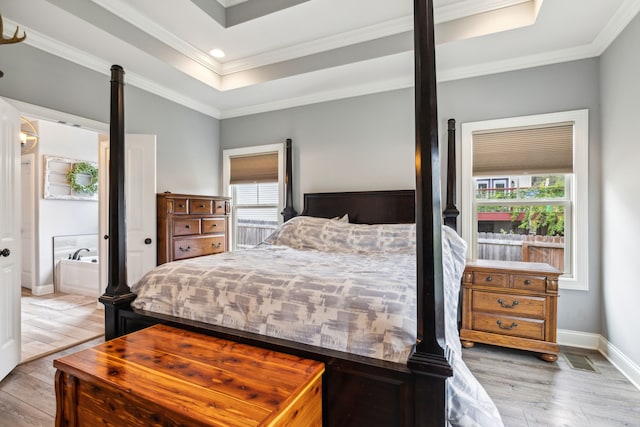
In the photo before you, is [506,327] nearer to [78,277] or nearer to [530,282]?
[530,282]

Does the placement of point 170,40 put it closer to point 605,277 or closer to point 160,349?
point 160,349

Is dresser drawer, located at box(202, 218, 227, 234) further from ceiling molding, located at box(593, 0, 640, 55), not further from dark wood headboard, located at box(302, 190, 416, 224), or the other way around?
ceiling molding, located at box(593, 0, 640, 55)

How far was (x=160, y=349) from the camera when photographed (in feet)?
4.69

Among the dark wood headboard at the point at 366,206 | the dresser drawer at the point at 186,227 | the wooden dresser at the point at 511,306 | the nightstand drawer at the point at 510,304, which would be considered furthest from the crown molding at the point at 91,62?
the nightstand drawer at the point at 510,304

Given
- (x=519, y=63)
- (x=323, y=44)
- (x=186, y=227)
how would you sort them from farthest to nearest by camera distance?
1. (x=186, y=227)
2. (x=323, y=44)
3. (x=519, y=63)

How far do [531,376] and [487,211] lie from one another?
5.07 ft

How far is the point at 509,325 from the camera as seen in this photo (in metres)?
2.56

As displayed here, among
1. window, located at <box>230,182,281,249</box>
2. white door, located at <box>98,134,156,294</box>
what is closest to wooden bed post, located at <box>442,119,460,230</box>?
window, located at <box>230,182,281,249</box>

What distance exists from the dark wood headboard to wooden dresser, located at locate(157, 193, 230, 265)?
113cm

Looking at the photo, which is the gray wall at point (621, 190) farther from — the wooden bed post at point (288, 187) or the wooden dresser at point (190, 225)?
the wooden dresser at point (190, 225)

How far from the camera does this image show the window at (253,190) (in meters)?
4.23

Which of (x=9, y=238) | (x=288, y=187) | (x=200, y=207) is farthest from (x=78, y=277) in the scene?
(x=288, y=187)

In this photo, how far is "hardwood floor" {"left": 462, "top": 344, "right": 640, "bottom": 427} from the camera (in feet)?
5.79

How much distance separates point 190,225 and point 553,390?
142 inches
